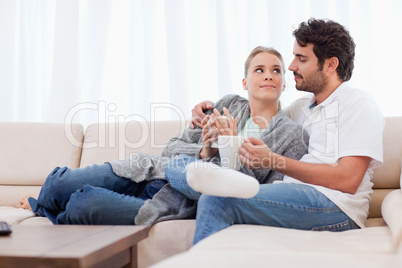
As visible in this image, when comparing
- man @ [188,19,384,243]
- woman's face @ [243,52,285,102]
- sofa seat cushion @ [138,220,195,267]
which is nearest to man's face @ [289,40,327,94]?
man @ [188,19,384,243]

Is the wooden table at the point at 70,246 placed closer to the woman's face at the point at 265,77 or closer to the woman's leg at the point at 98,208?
the woman's leg at the point at 98,208

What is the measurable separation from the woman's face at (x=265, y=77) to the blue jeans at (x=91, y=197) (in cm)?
62

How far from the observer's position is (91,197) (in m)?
1.53

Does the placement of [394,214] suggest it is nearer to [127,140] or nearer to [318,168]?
[318,168]

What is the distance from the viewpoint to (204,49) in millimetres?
2854

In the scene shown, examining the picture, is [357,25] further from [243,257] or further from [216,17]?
[243,257]

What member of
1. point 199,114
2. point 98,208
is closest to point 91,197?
point 98,208

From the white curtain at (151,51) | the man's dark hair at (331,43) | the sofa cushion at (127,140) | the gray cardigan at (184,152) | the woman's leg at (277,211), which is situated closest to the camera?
the woman's leg at (277,211)

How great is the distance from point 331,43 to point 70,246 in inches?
51.6

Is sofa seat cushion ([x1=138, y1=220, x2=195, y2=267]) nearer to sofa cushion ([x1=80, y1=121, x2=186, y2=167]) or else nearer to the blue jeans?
the blue jeans

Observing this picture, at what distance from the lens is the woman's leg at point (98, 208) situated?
1515mm

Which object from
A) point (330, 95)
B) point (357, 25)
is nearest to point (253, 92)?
point (330, 95)

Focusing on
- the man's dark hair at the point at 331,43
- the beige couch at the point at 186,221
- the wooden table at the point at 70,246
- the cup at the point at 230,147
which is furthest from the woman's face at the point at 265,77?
the wooden table at the point at 70,246

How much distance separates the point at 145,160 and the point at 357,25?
1705 mm
